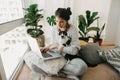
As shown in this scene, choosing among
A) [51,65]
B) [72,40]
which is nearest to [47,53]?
[51,65]

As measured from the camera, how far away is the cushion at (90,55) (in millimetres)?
1336

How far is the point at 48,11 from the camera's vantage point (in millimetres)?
2572

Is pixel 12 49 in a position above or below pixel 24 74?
above

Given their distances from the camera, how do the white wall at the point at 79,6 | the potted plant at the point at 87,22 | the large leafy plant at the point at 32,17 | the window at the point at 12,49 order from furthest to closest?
1. the white wall at the point at 79,6
2. the potted plant at the point at 87,22
3. the large leafy plant at the point at 32,17
4. the window at the point at 12,49

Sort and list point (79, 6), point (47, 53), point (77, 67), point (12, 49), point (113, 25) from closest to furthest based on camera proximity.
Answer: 1. point (77, 67)
2. point (47, 53)
3. point (12, 49)
4. point (79, 6)
5. point (113, 25)

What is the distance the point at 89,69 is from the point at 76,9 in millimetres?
1688

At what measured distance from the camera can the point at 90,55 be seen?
135 centimetres

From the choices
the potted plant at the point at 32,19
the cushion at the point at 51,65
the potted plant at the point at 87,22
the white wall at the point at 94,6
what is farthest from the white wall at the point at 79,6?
the cushion at the point at 51,65

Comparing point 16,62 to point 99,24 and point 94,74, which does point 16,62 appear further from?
point 99,24

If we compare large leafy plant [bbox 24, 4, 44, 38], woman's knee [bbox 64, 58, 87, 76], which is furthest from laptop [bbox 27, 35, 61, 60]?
large leafy plant [bbox 24, 4, 44, 38]

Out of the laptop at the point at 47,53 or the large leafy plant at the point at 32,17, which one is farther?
the large leafy plant at the point at 32,17

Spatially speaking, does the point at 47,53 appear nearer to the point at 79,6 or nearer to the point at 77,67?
the point at 77,67

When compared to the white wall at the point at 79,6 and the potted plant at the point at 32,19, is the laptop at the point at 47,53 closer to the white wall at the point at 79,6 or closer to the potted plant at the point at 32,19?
the potted plant at the point at 32,19

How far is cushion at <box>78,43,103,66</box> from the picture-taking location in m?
1.34
